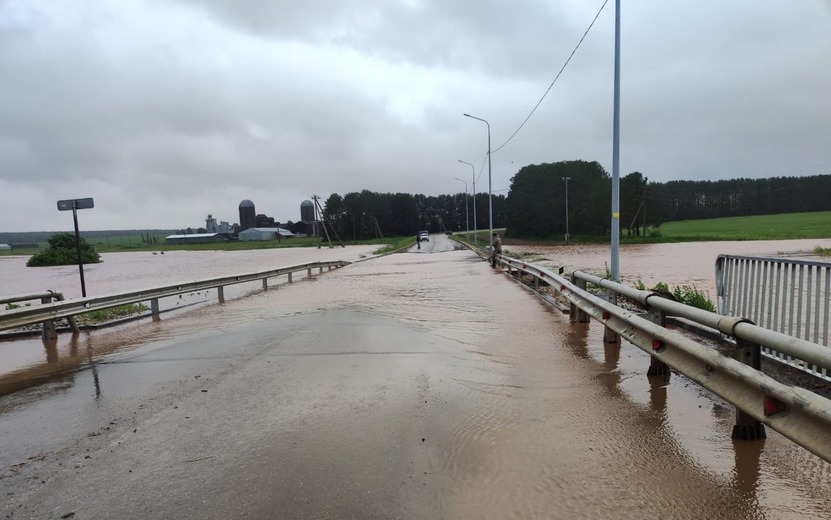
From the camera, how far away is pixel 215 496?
132 inches

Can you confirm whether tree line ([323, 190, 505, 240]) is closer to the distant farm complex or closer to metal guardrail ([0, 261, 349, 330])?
the distant farm complex

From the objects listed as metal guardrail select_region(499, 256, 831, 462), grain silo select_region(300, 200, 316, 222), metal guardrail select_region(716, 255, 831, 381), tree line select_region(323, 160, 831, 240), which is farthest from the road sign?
grain silo select_region(300, 200, 316, 222)

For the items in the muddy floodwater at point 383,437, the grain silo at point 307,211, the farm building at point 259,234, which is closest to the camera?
the muddy floodwater at point 383,437

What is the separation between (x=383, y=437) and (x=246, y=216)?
163 meters

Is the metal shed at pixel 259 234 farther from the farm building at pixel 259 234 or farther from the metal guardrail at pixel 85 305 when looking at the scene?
the metal guardrail at pixel 85 305

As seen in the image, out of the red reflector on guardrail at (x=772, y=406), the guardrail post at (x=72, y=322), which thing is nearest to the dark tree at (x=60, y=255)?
the guardrail post at (x=72, y=322)

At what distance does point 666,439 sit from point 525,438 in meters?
1.08

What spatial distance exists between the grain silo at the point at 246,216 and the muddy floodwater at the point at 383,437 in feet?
513

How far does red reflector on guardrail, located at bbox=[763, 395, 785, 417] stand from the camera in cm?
322

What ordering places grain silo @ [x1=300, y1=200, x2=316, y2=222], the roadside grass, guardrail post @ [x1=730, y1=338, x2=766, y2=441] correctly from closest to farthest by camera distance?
guardrail post @ [x1=730, y1=338, x2=766, y2=441]
the roadside grass
grain silo @ [x1=300, y1=200, x2=316, y2=222]

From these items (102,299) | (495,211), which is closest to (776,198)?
(495,211)

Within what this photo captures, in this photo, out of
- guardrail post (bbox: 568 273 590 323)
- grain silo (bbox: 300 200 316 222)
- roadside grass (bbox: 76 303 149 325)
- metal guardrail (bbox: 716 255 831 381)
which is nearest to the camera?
metal guardrail (bbox: 716 255 831 381)

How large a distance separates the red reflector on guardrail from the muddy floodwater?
0.46m

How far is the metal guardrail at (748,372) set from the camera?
287cm
